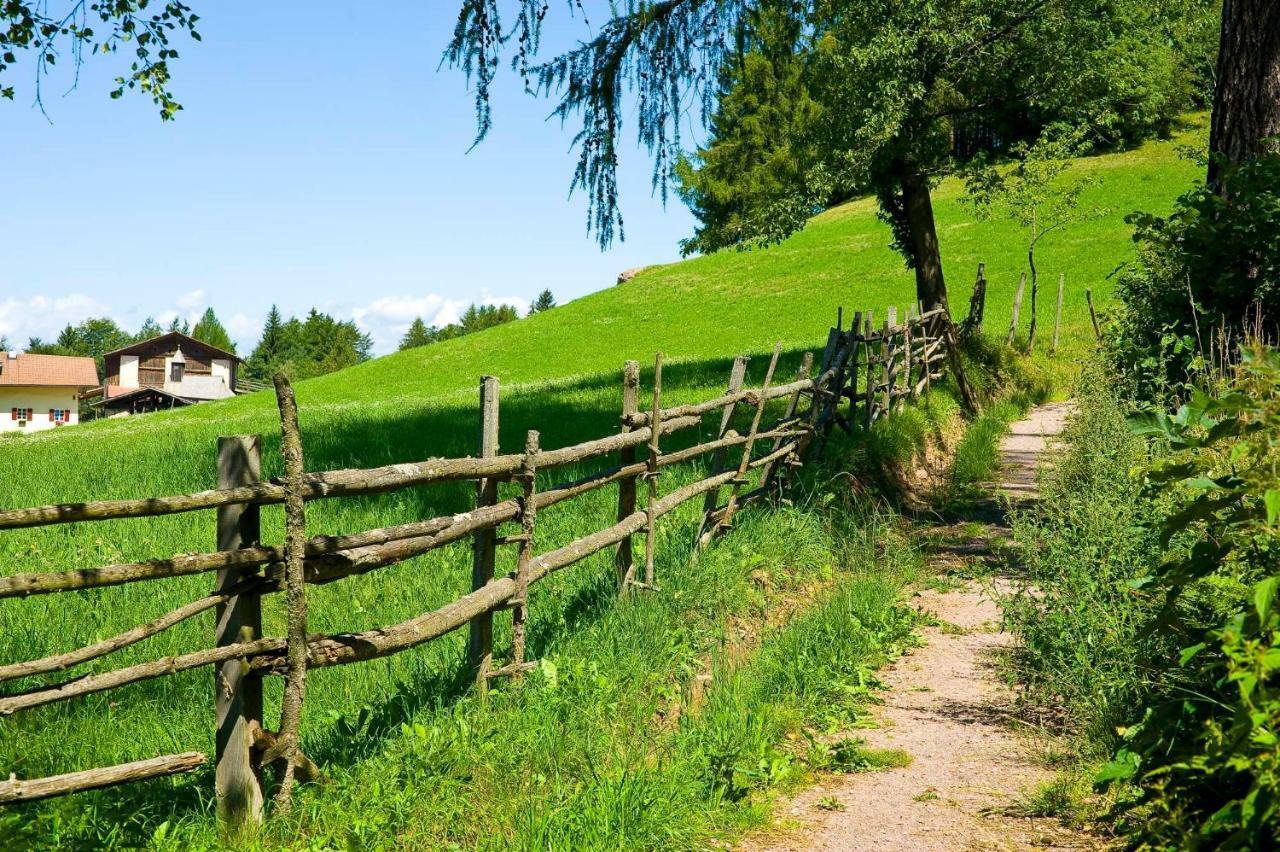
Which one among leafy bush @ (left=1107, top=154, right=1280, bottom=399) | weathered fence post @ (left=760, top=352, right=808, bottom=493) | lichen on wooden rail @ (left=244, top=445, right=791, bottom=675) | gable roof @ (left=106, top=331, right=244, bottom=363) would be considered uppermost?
gable roof @ (left=106, top=331, right=244, bottom=363)

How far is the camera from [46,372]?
71.3m

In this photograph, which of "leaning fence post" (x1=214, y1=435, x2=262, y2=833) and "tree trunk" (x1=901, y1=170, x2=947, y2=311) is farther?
"tree trunk" (x1=901, y1=170, x2=947, y2=311)

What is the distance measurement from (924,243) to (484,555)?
47.9ft

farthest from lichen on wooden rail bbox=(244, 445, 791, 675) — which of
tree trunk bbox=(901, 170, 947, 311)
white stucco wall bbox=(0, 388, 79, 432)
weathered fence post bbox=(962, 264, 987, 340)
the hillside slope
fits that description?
white stucco wall bbox=(0, 388, 79, 432)

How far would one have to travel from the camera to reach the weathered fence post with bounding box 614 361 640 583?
21.0 feet

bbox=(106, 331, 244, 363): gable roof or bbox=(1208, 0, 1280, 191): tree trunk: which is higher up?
bbox=(106, 331, 244, 363): gable roof

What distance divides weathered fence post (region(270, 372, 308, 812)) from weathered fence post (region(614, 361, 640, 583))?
2.91 m

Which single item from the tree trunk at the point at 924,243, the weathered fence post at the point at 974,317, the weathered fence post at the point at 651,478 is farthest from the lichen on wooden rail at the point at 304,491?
the weathered fence post at the point at 974,317

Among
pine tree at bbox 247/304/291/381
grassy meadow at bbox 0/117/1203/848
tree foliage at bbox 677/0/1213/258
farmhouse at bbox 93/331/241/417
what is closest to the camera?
grassy meadow at bbox 0/117/1203/848

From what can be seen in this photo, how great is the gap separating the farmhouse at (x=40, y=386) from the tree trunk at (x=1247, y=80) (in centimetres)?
7570

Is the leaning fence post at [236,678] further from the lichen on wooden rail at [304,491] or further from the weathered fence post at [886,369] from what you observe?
the weathered fence post at [886,369]

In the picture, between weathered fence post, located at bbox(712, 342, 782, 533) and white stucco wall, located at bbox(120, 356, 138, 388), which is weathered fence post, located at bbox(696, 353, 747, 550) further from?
white stucco wall, located at bbox(120, 356, 138, 388)

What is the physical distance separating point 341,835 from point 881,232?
45287 mm

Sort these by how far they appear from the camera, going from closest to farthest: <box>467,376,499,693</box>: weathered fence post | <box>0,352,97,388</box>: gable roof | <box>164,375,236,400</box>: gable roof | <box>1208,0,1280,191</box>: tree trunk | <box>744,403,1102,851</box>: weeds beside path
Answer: <box>744,403,1102,851</box>: weeds beside path < <box>467,376,499,693</box>: weathered fence post < <box>1208,0,1280,191</box>: tree trunk < <box>0,352,97,388</box>: gable roof < <box>164,375,236,400</box>: gable roof
